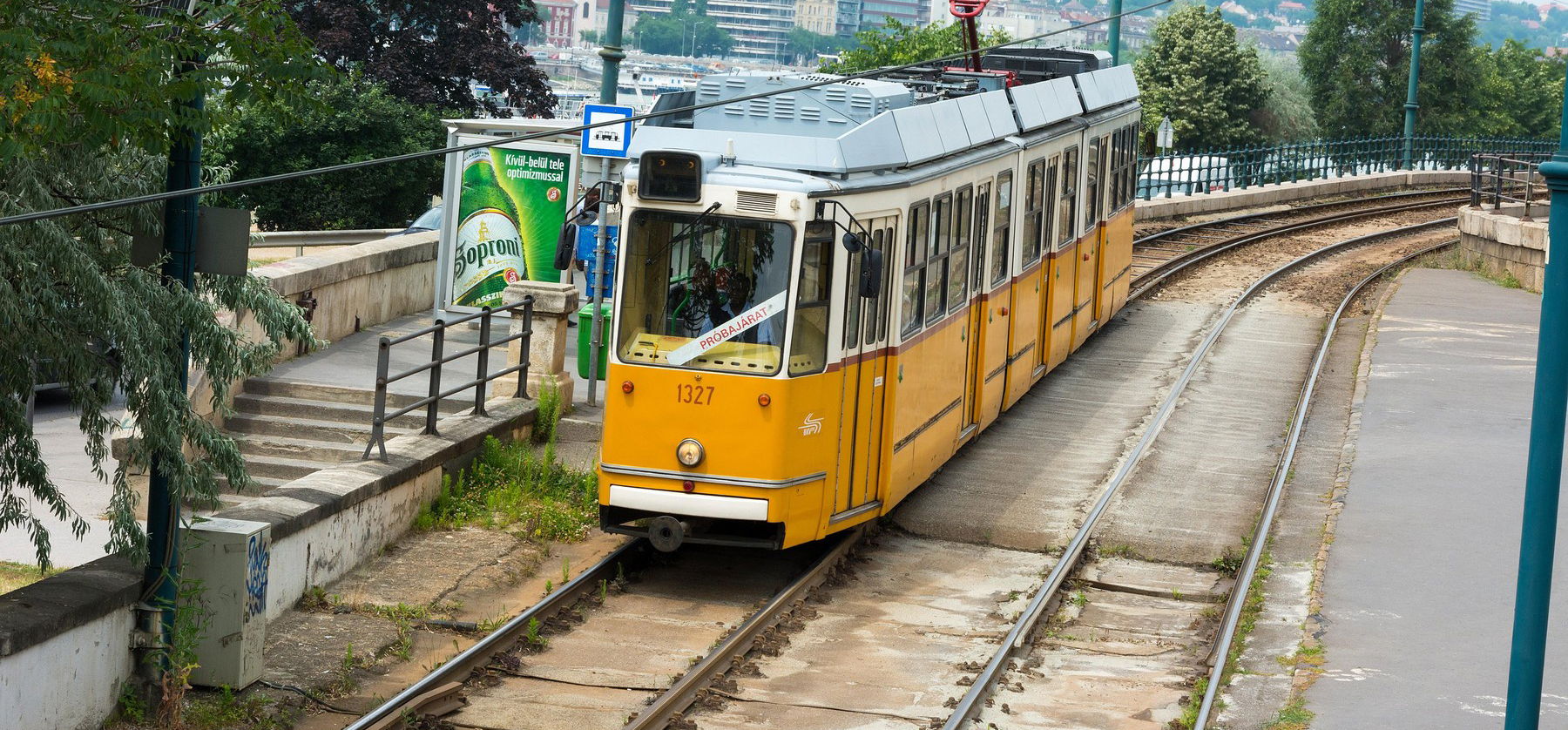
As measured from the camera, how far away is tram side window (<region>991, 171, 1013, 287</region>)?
46.3ft

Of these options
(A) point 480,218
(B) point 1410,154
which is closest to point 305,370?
(A) point 480,218

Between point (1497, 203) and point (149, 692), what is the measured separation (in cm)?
2612

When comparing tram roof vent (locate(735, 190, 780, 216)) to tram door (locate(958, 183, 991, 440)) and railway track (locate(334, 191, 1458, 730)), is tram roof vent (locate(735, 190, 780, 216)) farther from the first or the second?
tram door (locate(958, 183, 991, 440))

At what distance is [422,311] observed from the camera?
1953 centimetres

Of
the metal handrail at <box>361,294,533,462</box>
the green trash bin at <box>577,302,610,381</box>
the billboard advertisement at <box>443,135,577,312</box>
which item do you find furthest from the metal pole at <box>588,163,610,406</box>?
the billboard advertisement at <box>443,135,577,312</box>

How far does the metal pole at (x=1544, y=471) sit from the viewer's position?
588 cm

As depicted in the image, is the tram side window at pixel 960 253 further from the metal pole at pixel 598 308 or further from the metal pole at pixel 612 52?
the metal pole at pixel 612 52

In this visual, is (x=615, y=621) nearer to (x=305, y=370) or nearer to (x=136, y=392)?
(x=136, y=392)

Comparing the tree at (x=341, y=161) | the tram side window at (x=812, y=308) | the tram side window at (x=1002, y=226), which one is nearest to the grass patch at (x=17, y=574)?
the tram side window at (x=812, y=308)

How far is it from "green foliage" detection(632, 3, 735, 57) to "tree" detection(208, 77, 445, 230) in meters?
157

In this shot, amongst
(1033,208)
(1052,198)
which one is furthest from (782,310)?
(1052,198)

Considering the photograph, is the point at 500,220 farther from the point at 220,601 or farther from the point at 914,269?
the point at 220,601

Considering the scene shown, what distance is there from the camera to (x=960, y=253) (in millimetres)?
13062

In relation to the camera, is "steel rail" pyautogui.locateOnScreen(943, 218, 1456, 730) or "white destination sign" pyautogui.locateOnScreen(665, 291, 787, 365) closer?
"steel rail" pyautogui.locateOnScreen(943, 218, 1456, 730)
